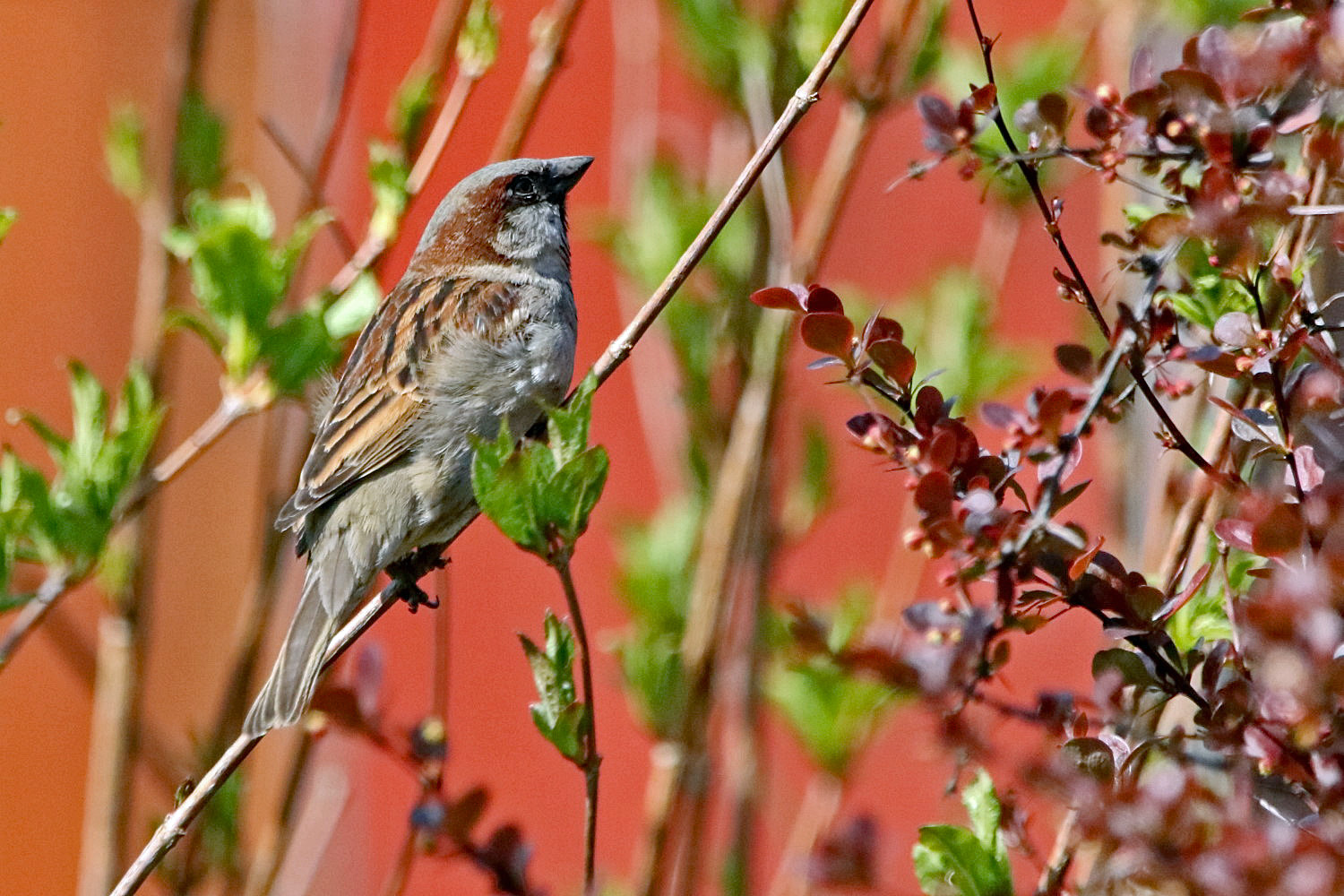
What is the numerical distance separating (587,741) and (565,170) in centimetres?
132

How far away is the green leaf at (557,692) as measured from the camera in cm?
109

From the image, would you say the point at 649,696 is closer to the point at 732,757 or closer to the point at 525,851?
the point at 732,757

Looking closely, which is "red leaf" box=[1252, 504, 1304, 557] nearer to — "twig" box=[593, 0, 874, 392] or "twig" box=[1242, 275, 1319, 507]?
"twig" box=[1242, 275, 1319, 507]

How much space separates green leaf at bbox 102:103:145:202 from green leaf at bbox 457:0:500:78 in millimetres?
549

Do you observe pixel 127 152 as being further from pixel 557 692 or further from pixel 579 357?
pixel 579 357

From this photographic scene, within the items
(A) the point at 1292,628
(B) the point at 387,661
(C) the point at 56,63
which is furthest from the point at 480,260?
(C) the point at 56,63

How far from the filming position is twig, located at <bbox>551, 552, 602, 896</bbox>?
102 centimetres

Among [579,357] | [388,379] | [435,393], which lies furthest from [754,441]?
[579,357]

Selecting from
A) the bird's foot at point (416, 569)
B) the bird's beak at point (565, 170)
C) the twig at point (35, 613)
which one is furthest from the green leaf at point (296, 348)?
the bird's beak at point (565, 170)

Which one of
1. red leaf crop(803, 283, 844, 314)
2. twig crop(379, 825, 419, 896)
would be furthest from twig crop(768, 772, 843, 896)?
red leaf crop(803, 283, 844, 314)

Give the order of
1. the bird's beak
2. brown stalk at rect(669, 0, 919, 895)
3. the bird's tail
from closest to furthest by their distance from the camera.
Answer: the bird's tail, brown stalk at rect(669, 0, 919, 895), the bird's beak

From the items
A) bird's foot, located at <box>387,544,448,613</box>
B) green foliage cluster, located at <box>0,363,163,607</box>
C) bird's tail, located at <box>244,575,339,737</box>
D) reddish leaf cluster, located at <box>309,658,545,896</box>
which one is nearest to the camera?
reddish leaf cluster, located at <box>309,658,545,896</box>

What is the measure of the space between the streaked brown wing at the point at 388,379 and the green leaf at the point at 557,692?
877 millimetres

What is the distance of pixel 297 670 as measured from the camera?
1.69 meters
